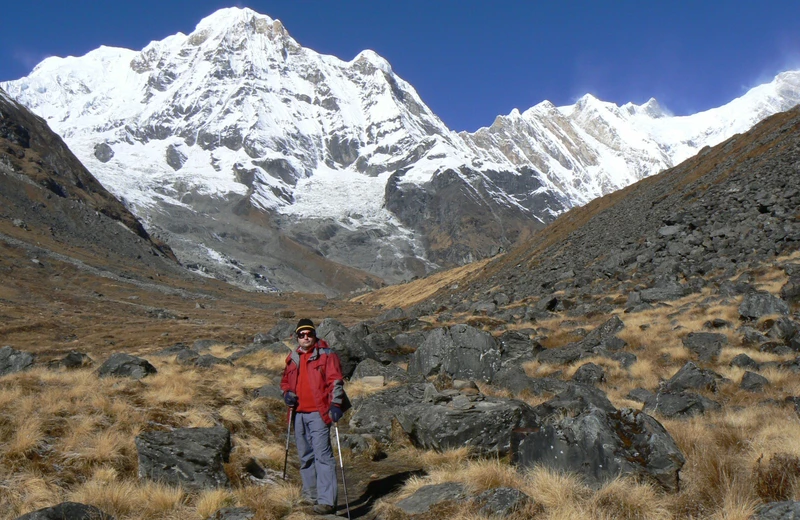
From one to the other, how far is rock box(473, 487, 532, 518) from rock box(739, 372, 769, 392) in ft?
25.3

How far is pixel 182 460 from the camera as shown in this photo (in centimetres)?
796

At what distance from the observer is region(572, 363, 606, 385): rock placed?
1415 centimetres

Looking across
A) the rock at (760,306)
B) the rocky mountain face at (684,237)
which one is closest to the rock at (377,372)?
the rock at (760,306)

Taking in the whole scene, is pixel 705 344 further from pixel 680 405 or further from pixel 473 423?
pixel 473 423

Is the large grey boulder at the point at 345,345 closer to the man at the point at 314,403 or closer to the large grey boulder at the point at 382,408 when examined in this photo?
the large grey boulder at the point at 382,408

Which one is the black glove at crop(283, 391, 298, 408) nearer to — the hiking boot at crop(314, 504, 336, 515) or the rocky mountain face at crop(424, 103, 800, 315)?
the hiking boot at crop(314, 504, 336, 515)

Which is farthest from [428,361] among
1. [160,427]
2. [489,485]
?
[489,485]

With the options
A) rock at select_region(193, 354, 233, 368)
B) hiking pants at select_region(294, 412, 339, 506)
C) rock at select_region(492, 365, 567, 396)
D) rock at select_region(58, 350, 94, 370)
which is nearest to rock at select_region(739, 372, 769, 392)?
rock at select_region(492, 365, 567, 396)

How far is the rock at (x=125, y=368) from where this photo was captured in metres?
14.9

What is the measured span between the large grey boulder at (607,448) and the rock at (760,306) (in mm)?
11188

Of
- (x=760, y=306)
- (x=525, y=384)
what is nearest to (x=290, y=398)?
(x=525, y=384)

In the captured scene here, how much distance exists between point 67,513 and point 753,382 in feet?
40.0

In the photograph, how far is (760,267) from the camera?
2197 cm

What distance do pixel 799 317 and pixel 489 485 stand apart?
12.8 metres
